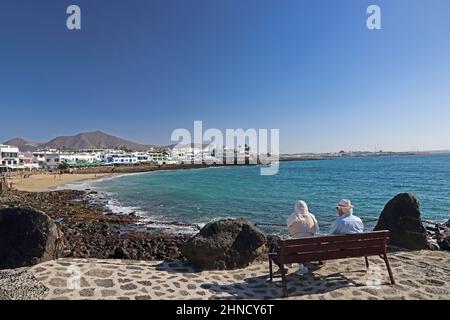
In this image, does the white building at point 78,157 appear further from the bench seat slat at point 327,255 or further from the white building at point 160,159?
the bench seat slat at point 327,255

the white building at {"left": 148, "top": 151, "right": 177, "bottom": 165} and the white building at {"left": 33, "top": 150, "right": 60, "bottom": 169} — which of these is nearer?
the white building at {"left": 33, "top": 150, "right": 60, "bottom": 169}

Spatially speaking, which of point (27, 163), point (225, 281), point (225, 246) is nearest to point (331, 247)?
point (225, 281)

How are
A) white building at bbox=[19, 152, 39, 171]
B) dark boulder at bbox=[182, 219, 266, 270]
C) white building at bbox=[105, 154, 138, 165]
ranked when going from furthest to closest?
white building at bbox=[105, 154, 138, 165] → white building at bbox=[19, 152, 39, 171] → dark boulder at bbox=[182, 219, 266, 270]

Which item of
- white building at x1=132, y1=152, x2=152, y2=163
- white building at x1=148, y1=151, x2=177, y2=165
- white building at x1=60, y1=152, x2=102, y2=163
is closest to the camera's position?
white building at x1=60, y1=152, x2=102, y2=163

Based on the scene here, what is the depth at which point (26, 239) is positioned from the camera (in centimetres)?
627

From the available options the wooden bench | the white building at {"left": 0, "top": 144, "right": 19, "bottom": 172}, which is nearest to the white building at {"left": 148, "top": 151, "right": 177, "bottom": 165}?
the white building at {"left": 0, "top": 144, "right": 19, "bottom": 172}

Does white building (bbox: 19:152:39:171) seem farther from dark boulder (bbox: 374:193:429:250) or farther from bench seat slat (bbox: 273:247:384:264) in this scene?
bench seat slat (bbox: 273:247:384:264)

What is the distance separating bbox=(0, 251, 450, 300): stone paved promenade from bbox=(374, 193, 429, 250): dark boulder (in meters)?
1.06

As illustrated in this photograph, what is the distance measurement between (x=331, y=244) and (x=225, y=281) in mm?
2132

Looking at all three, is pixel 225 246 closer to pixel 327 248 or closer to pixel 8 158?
pixel 327 248

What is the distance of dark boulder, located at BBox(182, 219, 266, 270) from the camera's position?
6.64 m
